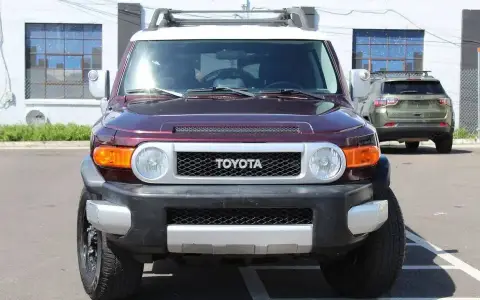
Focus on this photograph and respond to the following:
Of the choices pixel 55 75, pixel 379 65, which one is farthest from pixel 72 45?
pixel 379 65

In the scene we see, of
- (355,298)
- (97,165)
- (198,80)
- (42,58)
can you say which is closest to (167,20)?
(198,80)

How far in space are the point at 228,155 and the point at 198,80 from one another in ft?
4.75

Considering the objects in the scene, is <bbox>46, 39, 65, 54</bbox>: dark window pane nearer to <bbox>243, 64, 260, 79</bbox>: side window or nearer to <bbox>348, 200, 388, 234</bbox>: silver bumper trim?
<bbox>243, 64, 260, 79</bbox>: side window

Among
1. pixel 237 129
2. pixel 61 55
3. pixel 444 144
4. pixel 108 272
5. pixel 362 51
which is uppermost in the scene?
pixel 362 51

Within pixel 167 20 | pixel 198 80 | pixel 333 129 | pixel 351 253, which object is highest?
pixel 167 20

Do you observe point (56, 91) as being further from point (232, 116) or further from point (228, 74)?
point (232, 116)

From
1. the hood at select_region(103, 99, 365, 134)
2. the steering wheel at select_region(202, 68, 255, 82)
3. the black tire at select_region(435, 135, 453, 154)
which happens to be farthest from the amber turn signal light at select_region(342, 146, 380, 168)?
the black tire at select_region(435, 135, 453, 154)

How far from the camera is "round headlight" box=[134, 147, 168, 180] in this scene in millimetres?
4176

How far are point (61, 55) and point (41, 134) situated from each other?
13.4 feet

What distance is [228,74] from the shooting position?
5570 millimetres

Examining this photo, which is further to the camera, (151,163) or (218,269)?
(218,269)

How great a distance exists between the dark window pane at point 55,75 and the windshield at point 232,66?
18407 mm

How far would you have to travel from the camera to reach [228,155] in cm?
420

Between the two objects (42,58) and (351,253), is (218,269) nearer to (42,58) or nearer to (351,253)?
(351,253)
